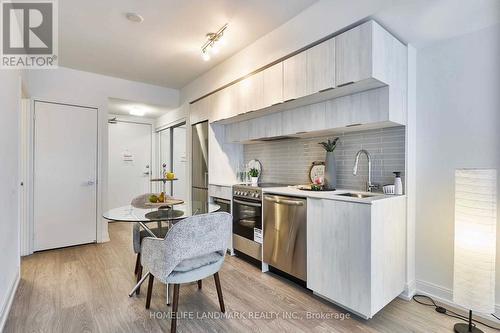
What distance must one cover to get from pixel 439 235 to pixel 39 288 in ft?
12.6

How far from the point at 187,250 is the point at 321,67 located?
6.20 feet

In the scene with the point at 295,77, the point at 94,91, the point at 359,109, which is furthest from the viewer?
the point at 94,91

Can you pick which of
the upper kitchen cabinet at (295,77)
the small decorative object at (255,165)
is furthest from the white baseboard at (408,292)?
the small decorative object at (255,165)

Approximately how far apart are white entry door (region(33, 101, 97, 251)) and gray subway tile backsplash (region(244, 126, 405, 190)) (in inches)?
107

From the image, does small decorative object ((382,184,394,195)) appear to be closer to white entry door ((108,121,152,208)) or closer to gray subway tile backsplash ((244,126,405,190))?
gray subway tile backsplash ((244,126,405,190))

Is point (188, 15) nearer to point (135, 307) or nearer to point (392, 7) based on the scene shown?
point (392, 7)

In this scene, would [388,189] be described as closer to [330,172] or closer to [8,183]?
[330,172]

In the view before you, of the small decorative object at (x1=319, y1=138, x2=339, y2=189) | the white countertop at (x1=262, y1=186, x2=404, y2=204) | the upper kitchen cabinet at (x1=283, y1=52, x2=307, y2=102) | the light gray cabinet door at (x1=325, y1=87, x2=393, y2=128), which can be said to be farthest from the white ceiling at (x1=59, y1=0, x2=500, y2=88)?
the white countertop at (x1=262, y1=186, x2=404, y2=204)

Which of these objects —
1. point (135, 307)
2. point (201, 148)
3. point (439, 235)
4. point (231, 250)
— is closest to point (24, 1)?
point (201, 148)

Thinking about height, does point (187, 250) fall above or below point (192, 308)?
above

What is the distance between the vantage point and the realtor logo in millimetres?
2348

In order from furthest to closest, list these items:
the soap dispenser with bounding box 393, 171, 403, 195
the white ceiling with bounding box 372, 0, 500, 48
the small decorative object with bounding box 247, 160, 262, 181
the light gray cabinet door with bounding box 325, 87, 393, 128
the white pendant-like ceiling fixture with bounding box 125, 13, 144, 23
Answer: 1. the small decorative object with bounding box 247, 160, 262, 181
2. the white pendant-like ceiling fixture with bounding box 125, 13, 144, 23
3. the soap dispenser with bounding box 393, 171, 403, 195
4. the light gray cabinet door with bounding box 325, 87, 393, 128
5. the white ceiling with bounding box 372, 0, 500, 48

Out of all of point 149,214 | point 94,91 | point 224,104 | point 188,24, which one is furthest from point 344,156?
point 94,91

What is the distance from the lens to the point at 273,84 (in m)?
2.76
